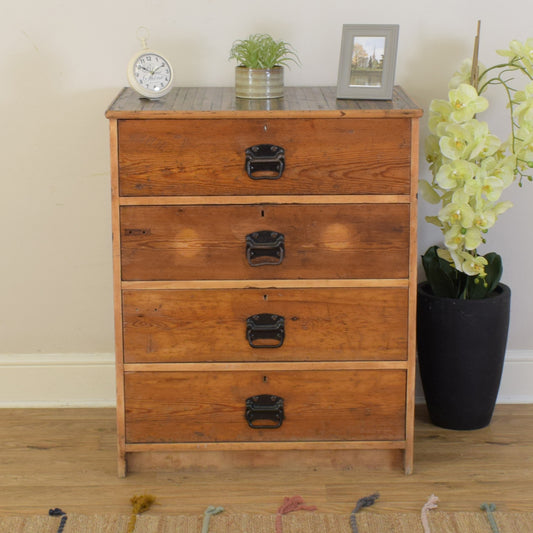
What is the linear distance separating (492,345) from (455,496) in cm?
45

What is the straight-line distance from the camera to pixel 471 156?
2104mm

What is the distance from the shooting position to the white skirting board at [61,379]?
263cm

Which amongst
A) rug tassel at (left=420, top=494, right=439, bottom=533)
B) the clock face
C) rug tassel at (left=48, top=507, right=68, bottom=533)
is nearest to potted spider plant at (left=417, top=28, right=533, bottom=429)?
rug tassel at (left=420, top=494, right=439, bottom=533)

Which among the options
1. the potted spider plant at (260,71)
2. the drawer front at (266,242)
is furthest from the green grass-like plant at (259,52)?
the drawer front at (266,242)

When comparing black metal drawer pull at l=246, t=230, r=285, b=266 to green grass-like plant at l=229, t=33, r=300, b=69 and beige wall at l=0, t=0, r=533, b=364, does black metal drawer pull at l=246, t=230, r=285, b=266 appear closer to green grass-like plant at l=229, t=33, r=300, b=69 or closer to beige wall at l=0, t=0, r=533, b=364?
green grass-like plant at l=229, t=33, r=300, b=69

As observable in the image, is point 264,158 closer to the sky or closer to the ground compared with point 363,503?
closer to the sky

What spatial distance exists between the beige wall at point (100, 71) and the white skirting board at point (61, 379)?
24 centimetres

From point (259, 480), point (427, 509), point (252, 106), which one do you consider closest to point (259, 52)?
point (252, 106)

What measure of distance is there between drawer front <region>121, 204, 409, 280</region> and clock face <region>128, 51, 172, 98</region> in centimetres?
32

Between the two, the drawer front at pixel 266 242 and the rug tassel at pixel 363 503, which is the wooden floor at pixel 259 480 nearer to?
the rug tassel at pixel 363 503

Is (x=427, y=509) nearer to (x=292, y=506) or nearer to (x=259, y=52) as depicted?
(x=292, y=506)

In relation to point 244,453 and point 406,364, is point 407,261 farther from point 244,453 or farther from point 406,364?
point 244,453

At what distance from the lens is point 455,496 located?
85.0 inches

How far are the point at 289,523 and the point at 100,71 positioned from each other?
1.36 metres
